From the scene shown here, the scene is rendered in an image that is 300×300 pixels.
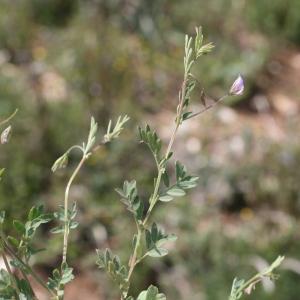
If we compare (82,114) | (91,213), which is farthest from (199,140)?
(91,213)

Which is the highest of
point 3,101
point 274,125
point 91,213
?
point 3,101

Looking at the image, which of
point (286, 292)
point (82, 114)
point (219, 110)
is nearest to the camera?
point (286, 292)

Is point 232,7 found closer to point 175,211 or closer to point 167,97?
point 167,97

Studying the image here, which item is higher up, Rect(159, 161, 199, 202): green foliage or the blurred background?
Rect(159, 161, 199, 202): green foliage

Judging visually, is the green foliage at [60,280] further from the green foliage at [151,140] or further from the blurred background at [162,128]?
the blurred background at [162,128]

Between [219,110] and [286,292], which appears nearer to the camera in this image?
[286,292]

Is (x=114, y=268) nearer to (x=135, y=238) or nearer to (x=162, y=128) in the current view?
(x=135, y=238)

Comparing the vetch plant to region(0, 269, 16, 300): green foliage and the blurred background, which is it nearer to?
region(0, 269, 16, 300): green foliage

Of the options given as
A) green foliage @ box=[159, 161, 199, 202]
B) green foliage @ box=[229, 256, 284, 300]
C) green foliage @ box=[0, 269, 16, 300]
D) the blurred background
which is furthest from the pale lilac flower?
the blurred background
